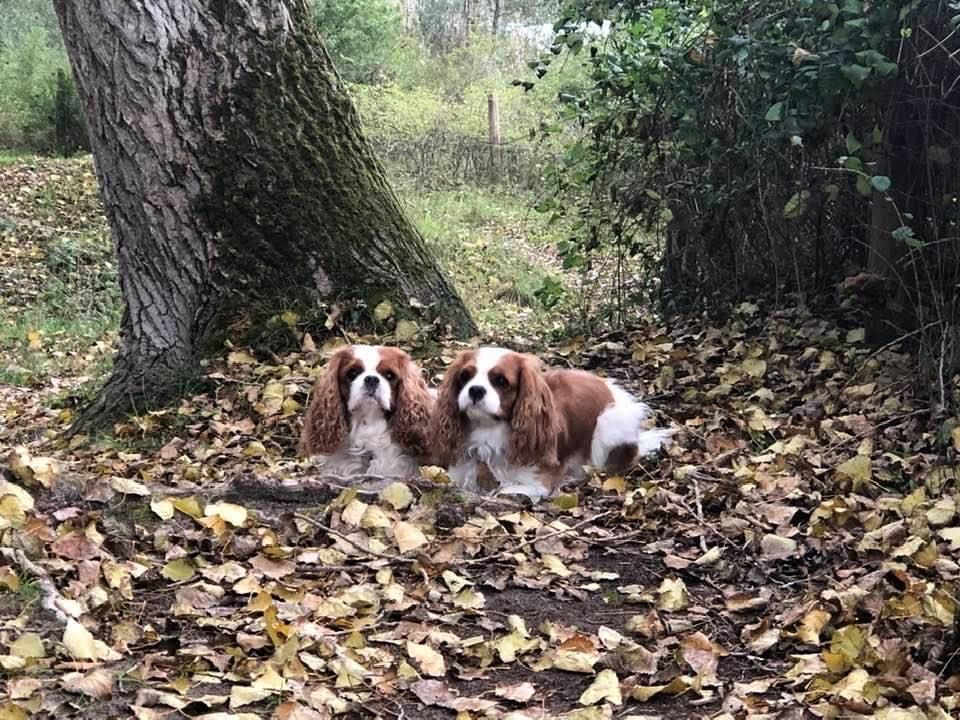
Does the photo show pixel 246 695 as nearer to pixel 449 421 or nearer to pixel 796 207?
pixel 449 421

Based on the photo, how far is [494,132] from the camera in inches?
801

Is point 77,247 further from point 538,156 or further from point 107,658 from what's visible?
point 107,658

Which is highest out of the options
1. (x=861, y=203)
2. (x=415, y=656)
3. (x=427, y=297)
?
(x=861, y=203)

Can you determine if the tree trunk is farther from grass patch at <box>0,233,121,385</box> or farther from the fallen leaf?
the fallen leaf

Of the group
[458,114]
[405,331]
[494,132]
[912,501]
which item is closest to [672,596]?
[912,501]

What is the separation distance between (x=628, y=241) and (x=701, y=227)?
Result: 0.61 meters

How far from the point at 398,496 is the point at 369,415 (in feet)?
3.60

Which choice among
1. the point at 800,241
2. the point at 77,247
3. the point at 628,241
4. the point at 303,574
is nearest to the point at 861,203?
the point at 800,241

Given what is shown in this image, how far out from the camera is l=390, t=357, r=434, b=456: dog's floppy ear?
5.20m

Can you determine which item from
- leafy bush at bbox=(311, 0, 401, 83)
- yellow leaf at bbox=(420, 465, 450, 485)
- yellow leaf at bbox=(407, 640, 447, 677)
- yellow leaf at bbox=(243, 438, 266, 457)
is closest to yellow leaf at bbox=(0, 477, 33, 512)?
yellow leaf at bbox=(407, 640, 447, 677)

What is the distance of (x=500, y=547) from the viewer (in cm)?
396

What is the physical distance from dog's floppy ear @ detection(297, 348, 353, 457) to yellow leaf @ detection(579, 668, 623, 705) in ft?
8.22

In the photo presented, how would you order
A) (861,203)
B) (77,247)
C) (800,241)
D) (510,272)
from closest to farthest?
(861,203) < (800,241) < (510,272) < (77,247)

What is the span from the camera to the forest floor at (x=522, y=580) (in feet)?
9.26
